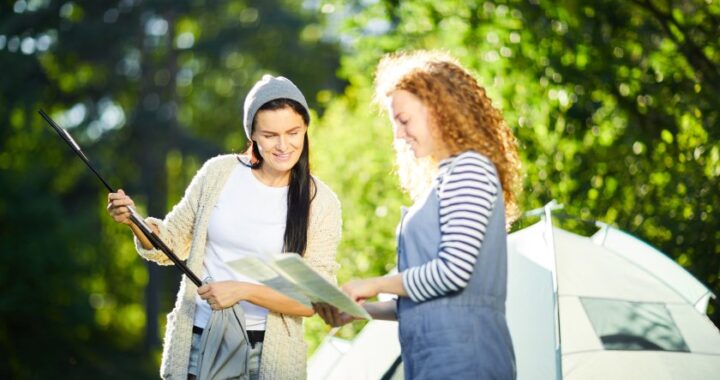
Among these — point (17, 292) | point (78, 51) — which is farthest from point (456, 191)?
point (78, 51)

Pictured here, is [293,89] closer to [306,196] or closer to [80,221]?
[306,196]

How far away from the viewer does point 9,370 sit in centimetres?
2003

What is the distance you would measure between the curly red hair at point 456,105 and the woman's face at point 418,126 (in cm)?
1

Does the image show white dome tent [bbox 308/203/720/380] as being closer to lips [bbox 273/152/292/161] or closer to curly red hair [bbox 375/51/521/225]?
lips [bbox 273/152/292/161]

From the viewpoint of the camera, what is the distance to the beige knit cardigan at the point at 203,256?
3.51m

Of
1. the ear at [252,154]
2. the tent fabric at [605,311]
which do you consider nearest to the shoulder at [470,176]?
the ear at [252,154]

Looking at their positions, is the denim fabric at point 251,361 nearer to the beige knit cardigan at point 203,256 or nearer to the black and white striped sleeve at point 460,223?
the beige knit cardigan at point 203,256

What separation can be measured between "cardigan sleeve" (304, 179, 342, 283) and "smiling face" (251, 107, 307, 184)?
0.19m

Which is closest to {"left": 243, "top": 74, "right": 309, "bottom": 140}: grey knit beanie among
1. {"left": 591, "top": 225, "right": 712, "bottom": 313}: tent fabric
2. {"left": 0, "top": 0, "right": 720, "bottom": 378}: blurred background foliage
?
{"left": 591, "top": 225, "right": 712, "bottom": 313}: tent fabric

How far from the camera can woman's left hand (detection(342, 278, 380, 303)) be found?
9.45 feet

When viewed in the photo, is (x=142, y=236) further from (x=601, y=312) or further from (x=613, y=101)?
(x=613, y=101)

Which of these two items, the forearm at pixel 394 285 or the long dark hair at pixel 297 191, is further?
the long dark hair at pixel 297 191

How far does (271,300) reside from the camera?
11.4ft

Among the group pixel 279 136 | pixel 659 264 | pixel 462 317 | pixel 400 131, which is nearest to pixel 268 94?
pixel 279 136
